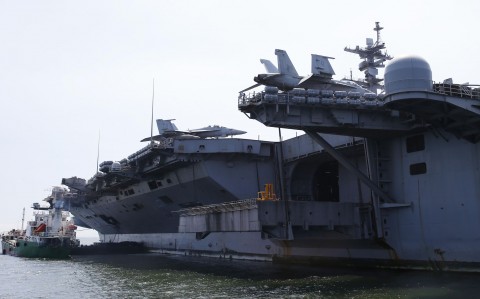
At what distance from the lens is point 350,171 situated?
76.3ft

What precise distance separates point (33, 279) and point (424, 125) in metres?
21.1

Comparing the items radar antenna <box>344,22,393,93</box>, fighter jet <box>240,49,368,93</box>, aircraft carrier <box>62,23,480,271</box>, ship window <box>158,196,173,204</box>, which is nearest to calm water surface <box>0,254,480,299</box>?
aircraft carrier <box>62,23,480,271</box>

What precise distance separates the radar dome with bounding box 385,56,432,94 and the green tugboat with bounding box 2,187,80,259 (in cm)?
3163

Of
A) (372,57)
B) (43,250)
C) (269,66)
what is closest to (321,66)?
(269,66)

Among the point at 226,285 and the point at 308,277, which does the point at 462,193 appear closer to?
the point at 308,277

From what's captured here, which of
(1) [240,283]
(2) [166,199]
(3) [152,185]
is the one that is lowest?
(1) [240,283]

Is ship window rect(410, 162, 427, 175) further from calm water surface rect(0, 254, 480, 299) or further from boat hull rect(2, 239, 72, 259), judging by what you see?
boat hull rect(2, 239, 72, 259)

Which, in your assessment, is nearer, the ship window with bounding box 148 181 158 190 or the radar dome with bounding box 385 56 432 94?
the radar dome with bounding box 385 56 432 94

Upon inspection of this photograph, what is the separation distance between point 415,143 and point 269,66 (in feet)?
27.6

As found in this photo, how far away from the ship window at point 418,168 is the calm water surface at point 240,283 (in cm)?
491

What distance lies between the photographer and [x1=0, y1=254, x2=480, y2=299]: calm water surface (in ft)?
54.6

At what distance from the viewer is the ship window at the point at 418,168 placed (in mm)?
22922

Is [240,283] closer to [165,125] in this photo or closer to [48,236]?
[165,125]

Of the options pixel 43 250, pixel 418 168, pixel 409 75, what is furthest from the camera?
pixel 43 250
